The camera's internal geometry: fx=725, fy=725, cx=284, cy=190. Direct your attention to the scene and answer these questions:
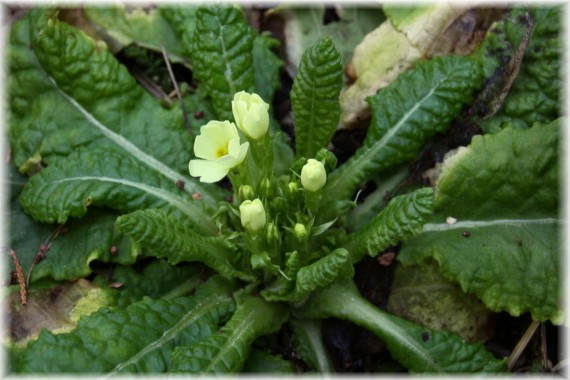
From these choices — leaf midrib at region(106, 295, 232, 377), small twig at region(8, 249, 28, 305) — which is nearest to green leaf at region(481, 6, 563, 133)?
leaf midrib at region(106, 295, 232, 377)

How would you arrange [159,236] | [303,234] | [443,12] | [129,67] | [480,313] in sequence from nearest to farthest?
[159,236]
[303,234]
[480,313]
[443,12]
[129,67]

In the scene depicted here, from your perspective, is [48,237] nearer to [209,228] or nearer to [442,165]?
[209,228]

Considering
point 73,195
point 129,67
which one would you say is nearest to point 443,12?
point 129,67

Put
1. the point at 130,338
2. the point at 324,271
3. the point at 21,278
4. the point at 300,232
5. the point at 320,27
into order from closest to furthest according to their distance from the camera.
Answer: the point at 324,271 → the point at 130,338 → the point at 300,232 → the point at 21,278 → the point at 320,27

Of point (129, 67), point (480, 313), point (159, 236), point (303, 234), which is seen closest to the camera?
point (159, 236)

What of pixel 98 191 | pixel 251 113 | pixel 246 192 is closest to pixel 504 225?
pixel 246 192

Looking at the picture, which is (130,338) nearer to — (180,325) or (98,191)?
(180,325)
